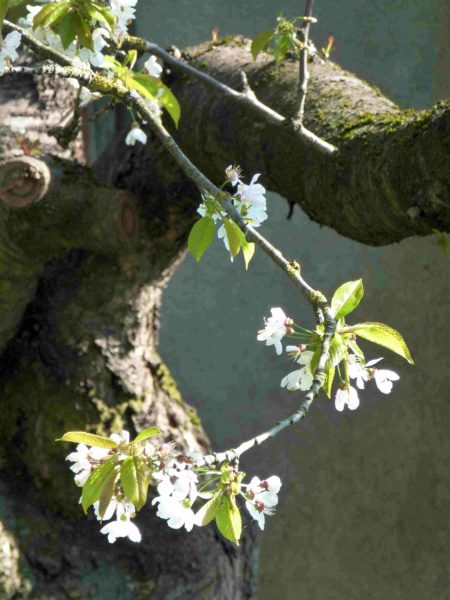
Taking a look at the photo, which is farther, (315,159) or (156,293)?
(156,293)

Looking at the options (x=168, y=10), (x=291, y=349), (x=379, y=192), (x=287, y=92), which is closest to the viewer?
(x=291, y=349)

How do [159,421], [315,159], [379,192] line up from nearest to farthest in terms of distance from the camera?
[379,192] < [315,159] < [159,421]

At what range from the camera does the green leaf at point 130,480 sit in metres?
0.81

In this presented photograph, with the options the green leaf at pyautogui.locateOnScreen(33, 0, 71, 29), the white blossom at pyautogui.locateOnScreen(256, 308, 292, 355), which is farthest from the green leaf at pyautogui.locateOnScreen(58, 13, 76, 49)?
the white blossom at pyautogui.locateOnScreen(256, 308, 292, 355)

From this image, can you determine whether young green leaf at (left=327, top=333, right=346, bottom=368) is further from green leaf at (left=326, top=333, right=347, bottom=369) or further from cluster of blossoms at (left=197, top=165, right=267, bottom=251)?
cluster of blossoms at (left=197, top=165, right=267, bottom=251)

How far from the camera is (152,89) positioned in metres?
1.43

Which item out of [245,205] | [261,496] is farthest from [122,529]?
[245,205]

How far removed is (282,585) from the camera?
128 inches

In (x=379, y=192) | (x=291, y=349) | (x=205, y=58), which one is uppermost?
(x=205, y=58)

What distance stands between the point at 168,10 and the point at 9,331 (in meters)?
1.60

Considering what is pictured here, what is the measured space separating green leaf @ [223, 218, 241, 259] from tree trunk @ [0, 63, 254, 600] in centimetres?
80

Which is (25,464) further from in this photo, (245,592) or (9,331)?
(245,592)

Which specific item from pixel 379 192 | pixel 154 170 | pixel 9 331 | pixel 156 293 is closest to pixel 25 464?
pixel 9 331

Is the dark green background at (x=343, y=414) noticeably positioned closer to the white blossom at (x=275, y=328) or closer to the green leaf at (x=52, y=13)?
the green leaf at (x=52, y=13)
